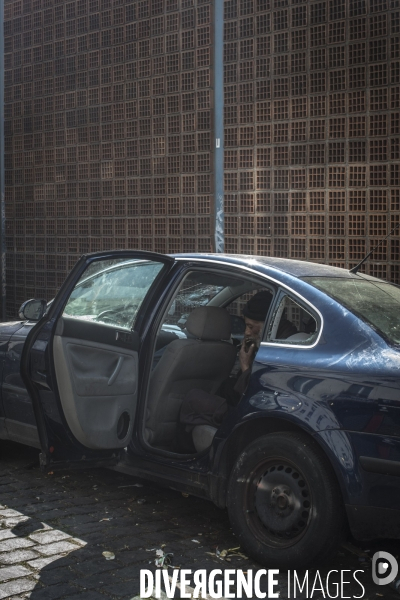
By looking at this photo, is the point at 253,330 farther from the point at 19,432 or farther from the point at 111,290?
the point at 19,432

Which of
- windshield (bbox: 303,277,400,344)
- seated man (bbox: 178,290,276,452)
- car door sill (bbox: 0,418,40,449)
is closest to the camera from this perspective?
windshield (bbox: 303,277,400,344)

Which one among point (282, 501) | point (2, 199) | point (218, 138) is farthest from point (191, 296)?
point (2, 199)

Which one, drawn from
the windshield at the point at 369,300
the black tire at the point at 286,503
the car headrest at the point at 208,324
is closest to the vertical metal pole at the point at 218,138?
the car headrest at the point at 208,324

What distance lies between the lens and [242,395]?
4.77m

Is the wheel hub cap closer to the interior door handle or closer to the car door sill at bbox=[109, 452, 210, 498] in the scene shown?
the car door sill at bbox=[109, 452, 210, 498]

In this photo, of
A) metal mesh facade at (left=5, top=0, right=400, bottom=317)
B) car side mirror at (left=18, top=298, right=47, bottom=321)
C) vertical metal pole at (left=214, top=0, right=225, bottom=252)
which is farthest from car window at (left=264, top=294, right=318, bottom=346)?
metal mesh facade at (left=5, top=0, right=400, bottom=317)

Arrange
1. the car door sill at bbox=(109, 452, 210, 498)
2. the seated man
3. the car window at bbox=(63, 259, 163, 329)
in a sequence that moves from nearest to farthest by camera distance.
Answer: the car door sill at bbox=(109, 452, 210, 498) < the seated man < the car window at bbox=(63, 259, 163, 329)

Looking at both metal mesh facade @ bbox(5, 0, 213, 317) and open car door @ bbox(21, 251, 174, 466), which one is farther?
metal mesh facade @ bbox(5, 0, 213, 317)

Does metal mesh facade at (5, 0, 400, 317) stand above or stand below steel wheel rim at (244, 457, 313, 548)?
above

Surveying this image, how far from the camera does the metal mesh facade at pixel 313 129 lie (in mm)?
9750

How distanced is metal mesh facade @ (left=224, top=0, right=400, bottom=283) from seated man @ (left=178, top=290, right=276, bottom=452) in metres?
4.41

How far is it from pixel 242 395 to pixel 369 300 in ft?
2.94

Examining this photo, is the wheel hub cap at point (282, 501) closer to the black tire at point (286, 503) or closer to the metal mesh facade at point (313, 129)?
the black tire at point (286, 503)

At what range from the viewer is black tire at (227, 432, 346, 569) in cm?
430
